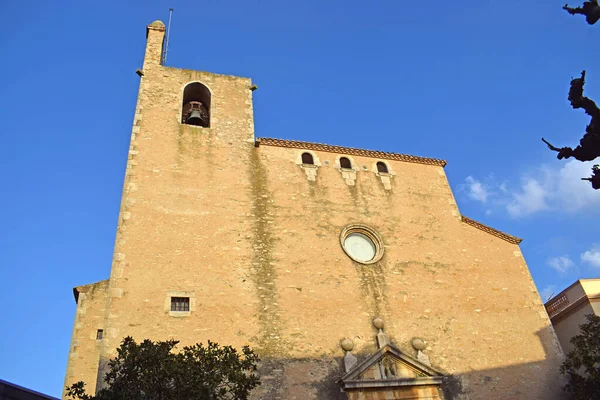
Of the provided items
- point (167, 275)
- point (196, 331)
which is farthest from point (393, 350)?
point (167, 275)

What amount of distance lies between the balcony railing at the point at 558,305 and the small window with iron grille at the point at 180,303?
1210cm

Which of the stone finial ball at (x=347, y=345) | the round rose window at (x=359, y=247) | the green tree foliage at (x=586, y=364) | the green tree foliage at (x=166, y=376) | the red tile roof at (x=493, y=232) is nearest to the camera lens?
the green tree foliage at (x=166, y=376)

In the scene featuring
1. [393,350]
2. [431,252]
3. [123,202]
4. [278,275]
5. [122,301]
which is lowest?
[393,350]

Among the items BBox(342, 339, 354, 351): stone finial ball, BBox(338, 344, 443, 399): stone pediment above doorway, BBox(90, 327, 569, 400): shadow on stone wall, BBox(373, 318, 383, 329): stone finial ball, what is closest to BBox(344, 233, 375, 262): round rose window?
BBox(373, 318, 383, 329): stone finial ball

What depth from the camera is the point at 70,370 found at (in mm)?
13242

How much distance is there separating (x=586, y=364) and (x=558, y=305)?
482cm

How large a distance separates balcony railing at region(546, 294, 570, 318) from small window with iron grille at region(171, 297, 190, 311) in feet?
39.7

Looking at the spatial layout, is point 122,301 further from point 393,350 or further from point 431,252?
point 431,252

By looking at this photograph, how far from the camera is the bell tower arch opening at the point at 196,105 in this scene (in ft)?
53.0

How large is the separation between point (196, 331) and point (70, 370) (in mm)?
4372

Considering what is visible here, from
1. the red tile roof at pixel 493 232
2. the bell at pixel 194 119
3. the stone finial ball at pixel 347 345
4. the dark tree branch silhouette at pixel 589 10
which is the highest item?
the bell at pixel 194 119

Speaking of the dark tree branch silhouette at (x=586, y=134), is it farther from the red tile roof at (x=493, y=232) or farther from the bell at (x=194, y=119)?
the bell at (x=194, y=119)

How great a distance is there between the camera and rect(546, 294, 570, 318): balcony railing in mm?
16297

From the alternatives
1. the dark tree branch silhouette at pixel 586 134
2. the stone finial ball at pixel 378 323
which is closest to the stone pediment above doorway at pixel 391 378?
the stone finial ball at pixel 378 323
